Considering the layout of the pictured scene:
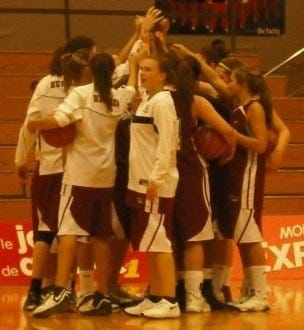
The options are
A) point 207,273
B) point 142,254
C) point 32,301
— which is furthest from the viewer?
point 142,254

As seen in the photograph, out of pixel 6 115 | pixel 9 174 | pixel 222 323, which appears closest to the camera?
pixel 222 323

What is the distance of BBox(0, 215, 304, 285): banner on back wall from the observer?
701cm

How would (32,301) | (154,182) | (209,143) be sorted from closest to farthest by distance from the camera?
(154,182) < (209,143) < (32,301)

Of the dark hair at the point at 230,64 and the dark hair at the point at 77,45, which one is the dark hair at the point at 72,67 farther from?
the dark hair at the point at 230,64

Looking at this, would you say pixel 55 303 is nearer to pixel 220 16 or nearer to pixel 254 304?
pixel 254 304

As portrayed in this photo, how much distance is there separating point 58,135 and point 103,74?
0.40m

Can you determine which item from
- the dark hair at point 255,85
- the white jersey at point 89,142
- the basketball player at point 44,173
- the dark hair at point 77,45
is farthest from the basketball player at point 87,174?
the dark hair at point 255,85

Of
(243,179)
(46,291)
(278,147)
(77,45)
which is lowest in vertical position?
(46,291)

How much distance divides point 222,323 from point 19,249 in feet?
7.44

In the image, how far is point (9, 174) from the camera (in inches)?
322

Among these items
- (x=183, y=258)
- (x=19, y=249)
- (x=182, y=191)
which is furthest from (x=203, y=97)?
(x=19, y=249)

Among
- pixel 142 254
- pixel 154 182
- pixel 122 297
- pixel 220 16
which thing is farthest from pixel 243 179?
pixel 220 16

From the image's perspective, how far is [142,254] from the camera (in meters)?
7.10

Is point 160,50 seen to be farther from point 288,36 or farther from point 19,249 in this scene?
point 288,36
